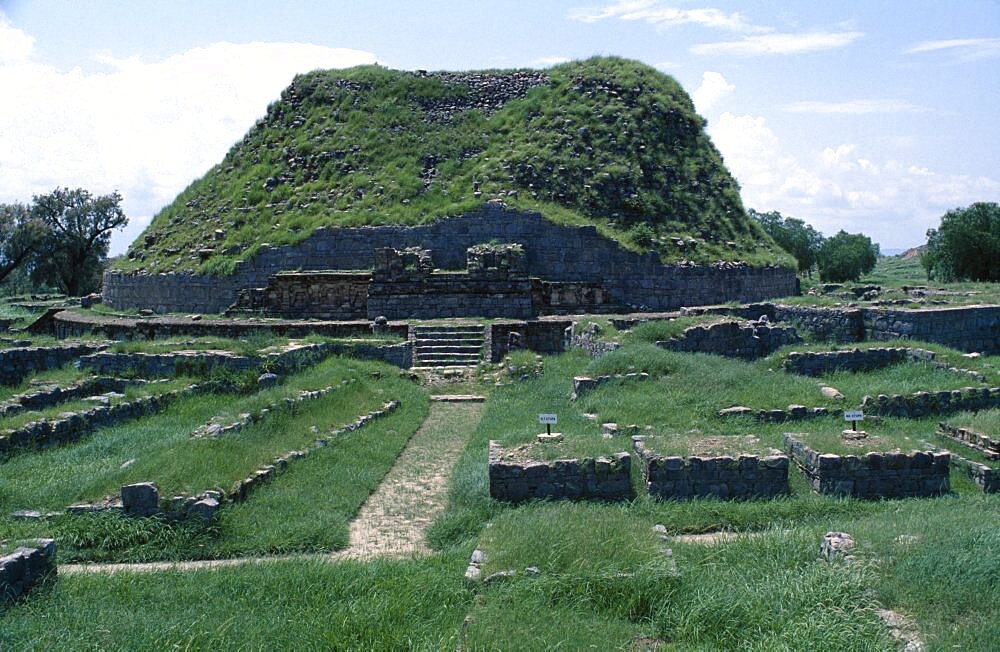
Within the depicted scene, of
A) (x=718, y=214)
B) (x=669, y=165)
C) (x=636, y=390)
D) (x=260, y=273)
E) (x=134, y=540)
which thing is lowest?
(x=134, y=540)

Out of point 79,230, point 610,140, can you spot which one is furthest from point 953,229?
point 79,230

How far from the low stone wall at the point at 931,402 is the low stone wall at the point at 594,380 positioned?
3.09m

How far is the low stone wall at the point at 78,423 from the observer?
33.8ft

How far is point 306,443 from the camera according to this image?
34.7 feet

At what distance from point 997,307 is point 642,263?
884 centimetres

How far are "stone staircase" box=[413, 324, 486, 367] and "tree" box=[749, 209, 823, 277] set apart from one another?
87.4 ft

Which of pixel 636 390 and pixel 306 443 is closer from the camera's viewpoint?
pixel 306 443

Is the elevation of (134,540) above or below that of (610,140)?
below

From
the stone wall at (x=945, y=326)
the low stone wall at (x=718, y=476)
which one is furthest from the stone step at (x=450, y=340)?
the low stone wall at (x=718, y=476)

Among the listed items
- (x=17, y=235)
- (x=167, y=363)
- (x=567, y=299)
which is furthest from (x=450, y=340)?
(x=17, y=235)

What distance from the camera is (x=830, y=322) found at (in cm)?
1814

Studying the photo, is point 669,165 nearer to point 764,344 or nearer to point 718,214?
point 718,214

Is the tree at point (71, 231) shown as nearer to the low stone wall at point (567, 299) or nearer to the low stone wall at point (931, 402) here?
the low stone wall at point (567, 299)

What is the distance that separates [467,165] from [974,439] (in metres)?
20.3
